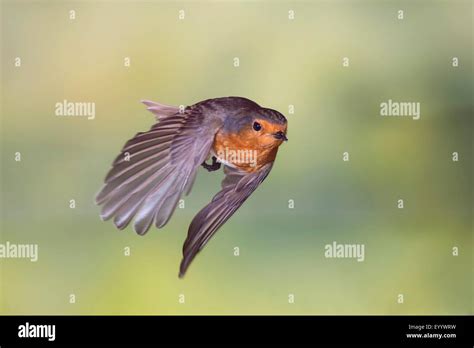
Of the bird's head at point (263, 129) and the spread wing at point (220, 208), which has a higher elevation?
the bird's head at point (263, 129)

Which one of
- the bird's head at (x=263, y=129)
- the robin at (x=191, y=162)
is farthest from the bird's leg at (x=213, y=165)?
the bird's head at (x=263, y=129)

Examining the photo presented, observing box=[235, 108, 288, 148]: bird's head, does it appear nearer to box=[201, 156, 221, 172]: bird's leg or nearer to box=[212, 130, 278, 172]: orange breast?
box=[212, 130, 278, 172]: orange breast

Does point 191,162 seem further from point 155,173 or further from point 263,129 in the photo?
point 263,129

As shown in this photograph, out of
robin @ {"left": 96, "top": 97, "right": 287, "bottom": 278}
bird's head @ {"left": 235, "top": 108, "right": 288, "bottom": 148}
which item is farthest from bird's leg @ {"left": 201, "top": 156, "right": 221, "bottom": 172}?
bird's head @ {"left": 235, "top": 108, "right": 288, "bottom": 148}

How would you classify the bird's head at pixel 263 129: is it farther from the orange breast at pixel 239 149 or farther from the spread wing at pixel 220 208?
the spread wing at pixel 220 208

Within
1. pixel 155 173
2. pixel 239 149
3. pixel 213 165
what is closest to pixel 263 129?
pixel 239 149
